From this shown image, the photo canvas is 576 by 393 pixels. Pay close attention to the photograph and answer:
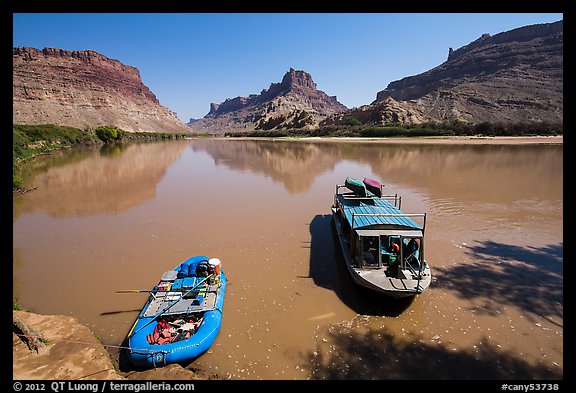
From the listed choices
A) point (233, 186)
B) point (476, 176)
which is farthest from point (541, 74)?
point (233, 186)

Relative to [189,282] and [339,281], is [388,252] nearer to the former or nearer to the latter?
[339,281]

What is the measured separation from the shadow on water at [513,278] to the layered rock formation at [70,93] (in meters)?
149

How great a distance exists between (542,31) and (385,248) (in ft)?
867

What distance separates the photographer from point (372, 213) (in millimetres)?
11094

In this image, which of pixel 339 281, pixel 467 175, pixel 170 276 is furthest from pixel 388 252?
pixel 467 175

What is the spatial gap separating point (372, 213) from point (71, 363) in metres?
10.1

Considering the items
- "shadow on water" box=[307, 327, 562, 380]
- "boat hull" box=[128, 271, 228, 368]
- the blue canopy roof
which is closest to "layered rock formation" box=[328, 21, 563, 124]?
the blue canopy roof

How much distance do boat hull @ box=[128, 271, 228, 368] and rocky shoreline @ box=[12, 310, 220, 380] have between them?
0.67 ft

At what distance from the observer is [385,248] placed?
9.84 m

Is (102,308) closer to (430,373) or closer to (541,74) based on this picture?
(430,373)

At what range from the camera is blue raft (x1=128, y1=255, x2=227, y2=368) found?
664 centimetres

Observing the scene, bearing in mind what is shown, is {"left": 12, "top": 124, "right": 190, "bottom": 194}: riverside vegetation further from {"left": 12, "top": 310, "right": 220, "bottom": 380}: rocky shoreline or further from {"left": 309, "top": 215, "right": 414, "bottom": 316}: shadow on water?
{"left": 309, "top": 215, "right": 414, "bottom": 316}: shadow on water

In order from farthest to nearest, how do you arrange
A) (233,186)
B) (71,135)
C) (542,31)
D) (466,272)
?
1. (542,31)
2. (71,135)
3. (233,186)
4. (466,272)

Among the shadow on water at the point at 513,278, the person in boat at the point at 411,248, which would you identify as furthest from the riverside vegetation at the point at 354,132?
the shadow on water at the point at 513,278
